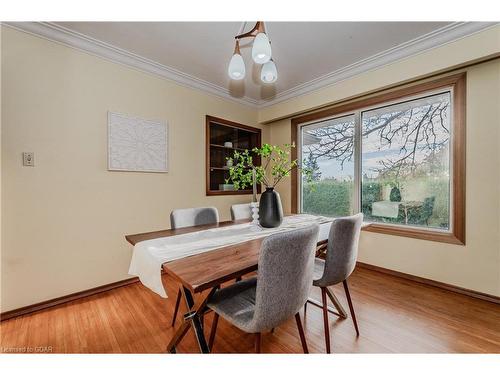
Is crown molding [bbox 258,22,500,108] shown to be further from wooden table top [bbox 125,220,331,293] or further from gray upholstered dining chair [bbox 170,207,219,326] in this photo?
wooden table top [bbox 125,220,331,293]

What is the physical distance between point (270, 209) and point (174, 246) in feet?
2.50

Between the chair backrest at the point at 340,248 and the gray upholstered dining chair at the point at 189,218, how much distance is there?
3.43 ft

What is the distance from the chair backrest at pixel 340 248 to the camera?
4.36 feet

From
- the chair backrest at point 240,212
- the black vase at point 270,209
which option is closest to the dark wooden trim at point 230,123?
the chair backrest at point 240,212

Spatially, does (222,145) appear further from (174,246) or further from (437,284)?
(437,284)

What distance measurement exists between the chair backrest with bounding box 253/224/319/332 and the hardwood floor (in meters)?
0.61

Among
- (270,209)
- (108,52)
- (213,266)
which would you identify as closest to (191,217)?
(270,209)

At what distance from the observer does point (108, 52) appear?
2188mm

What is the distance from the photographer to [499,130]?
191 centimetres

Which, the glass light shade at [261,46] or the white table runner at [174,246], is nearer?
the white table runner at [174,246]

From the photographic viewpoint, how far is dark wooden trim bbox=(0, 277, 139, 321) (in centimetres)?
175

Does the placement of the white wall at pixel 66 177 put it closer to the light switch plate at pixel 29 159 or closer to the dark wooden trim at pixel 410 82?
the light switch plate at pixel 29 159

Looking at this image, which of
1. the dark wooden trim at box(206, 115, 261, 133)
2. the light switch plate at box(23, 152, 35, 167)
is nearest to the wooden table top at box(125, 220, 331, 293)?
the light switch plate at box(23, 152, 35, 167)
